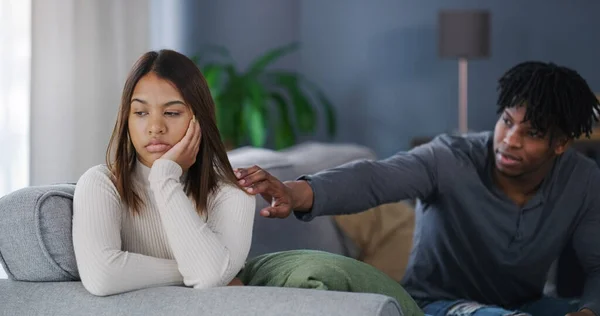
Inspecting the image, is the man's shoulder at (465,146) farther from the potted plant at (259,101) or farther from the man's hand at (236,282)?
the potted plant at (259,101)

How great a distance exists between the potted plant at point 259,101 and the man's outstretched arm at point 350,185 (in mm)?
2200

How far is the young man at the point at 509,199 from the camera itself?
7.46 feet

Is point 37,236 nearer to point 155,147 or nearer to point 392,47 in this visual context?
point 155,147

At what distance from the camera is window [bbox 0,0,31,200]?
3.07m

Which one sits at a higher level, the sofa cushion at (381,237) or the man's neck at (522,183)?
the man's neck at (522,183)

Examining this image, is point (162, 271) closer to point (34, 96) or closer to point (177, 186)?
point (177, 186)

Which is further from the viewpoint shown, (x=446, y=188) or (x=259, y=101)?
(x=259, y=101)

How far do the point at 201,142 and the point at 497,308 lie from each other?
0.80 meters

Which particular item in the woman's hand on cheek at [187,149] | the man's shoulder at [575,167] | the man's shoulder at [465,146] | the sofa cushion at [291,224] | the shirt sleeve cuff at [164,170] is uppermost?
the woman's hand on cheek at [187,149]

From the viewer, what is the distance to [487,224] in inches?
92.2

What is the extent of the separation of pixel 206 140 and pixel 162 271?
25 cm

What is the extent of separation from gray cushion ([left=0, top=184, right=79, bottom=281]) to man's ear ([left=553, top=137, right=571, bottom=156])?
117cm

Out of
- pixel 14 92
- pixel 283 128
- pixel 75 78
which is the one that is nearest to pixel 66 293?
pixel 14 92

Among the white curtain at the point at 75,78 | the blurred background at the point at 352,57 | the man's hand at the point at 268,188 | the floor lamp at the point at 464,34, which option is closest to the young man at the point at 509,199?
the man's hand at the point at 268,188
